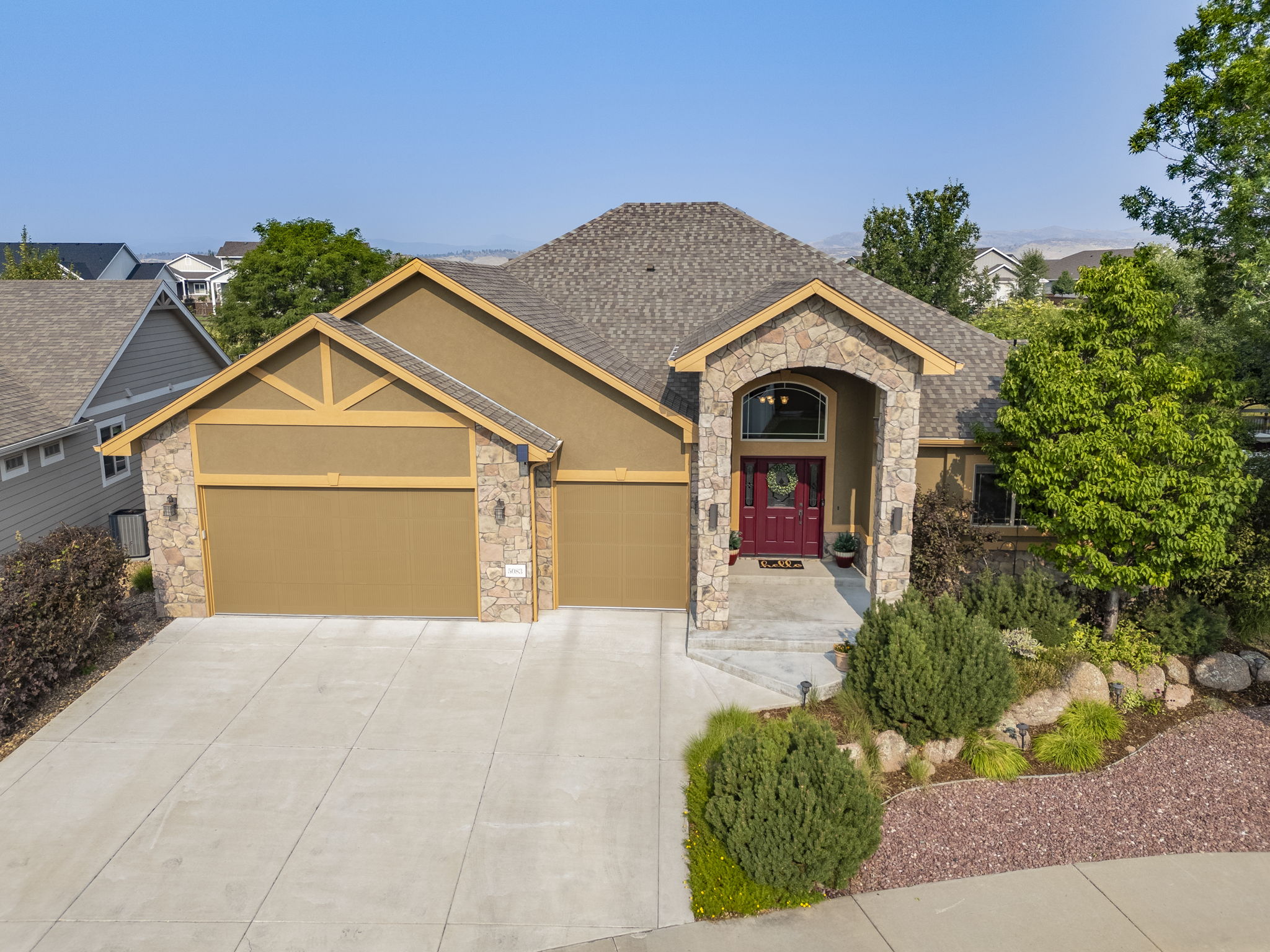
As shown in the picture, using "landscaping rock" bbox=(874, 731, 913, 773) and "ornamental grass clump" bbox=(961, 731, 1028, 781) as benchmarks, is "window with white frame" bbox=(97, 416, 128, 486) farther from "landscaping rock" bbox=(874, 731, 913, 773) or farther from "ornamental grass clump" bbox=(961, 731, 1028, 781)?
"ornamental grass clump" bbox=(961, 731, 1028, 781)

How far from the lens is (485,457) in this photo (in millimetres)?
13789

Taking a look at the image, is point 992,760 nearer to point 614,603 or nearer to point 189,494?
point 614,603

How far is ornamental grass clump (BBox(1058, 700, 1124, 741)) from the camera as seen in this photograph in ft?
36.9

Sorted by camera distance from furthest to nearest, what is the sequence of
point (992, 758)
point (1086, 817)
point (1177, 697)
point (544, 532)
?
point (544, 532)
point (1177, 697)
point (992, 758)
point (1086, 817)

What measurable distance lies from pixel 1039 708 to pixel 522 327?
9.22 meters

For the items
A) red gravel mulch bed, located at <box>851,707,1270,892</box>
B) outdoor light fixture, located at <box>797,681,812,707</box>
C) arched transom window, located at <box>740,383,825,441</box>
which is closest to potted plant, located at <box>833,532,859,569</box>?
arched transom window, located at <box>740,383,825,441</box>

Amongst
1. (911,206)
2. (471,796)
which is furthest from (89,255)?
(471,796)

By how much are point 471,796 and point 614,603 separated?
5468 millimetres

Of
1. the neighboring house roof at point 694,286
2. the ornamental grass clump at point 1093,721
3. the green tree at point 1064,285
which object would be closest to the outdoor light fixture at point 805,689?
the ornamental grass clump at point 1093,721

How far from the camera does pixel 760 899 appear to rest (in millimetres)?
8242

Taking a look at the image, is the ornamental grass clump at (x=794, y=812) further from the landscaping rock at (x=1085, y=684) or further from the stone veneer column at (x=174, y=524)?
the stone veneer column at (x=174, y=524)

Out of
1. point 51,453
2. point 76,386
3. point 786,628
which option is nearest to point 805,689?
point 786,628

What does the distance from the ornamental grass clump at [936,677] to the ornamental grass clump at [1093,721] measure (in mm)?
853

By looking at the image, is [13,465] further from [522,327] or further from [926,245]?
[926,245]
